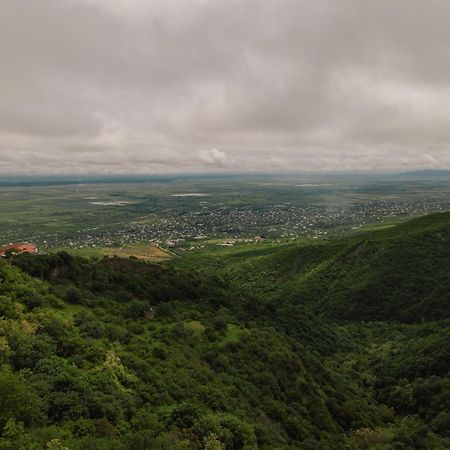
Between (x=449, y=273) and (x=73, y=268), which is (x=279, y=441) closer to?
(x=73, y=268)

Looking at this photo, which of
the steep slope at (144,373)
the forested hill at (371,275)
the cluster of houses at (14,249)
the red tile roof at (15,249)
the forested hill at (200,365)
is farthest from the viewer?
the forested hill at (371,275)

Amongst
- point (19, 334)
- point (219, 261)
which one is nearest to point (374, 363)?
point (19, 334)

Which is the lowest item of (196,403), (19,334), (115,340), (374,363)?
(374,363)

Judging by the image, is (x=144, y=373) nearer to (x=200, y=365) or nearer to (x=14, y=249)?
(x=200, y=365)

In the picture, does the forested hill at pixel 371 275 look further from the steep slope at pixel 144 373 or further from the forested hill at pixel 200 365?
the steep slope at pixel 144 373

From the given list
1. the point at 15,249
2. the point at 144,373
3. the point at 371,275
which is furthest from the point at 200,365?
the point at 371,275

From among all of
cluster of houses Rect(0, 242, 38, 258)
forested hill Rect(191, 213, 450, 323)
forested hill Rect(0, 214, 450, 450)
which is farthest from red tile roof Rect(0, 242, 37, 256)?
forested hill Rect(191, 213, 450, 323)

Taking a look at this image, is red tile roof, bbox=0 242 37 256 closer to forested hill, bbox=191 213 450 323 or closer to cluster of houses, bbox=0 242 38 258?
cluster of houses, bbox=0 242 38 258

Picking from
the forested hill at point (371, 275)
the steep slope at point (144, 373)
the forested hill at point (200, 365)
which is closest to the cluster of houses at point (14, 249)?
the forested hill at point (200, 365)
